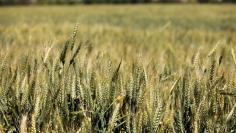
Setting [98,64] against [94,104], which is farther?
[98,64]

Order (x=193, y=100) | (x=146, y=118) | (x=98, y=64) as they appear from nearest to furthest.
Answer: (x=146, y=118) < (x=193, y=100) < (x=98, y=64)

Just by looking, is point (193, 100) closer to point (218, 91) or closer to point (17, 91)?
point (218, 91)

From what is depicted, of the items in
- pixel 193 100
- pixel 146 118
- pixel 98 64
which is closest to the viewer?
pixel 146 118

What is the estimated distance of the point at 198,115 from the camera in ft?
3.82

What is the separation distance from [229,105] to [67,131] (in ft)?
1.92

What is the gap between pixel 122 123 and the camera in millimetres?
1218

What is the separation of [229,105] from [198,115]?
248 mm

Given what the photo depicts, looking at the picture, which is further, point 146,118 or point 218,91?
point 218,91

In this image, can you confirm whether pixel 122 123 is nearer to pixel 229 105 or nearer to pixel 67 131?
pixel 67 131

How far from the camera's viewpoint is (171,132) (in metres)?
1.20

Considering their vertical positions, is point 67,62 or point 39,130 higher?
point 67,62

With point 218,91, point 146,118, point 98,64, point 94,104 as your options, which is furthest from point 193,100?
point 98,64

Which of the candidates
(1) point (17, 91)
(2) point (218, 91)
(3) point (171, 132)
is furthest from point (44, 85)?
(2) point (218, 91)

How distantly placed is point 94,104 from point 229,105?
0.49 meters
